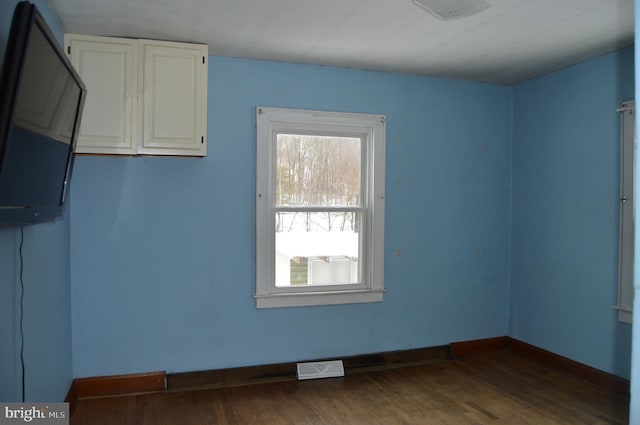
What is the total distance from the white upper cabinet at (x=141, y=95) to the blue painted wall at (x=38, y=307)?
298mm

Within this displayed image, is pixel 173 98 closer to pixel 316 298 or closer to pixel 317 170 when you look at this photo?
pixel 317 170

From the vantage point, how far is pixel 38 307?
2557 mm

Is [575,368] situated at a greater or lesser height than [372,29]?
lesser

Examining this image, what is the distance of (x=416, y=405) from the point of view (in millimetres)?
3369

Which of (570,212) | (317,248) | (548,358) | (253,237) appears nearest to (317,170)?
(317,248)

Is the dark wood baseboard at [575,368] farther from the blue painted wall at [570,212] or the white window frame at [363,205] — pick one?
the white window frame at [363,205]

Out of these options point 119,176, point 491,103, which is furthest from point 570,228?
point 119,176

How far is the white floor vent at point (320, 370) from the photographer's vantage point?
3846 millimetres

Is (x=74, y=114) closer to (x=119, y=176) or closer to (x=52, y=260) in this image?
(x=52, y=260)

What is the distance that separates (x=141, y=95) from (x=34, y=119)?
4.99 feet

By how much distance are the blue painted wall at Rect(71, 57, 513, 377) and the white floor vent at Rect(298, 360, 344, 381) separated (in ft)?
0.27

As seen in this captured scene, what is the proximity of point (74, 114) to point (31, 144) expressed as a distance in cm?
56

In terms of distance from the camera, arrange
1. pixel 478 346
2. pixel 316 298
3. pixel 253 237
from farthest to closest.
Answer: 1. pixel 478 346
2. pixel 316 298
3. pixel 253 237

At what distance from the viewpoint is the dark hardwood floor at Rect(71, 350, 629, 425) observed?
10.3 feet
